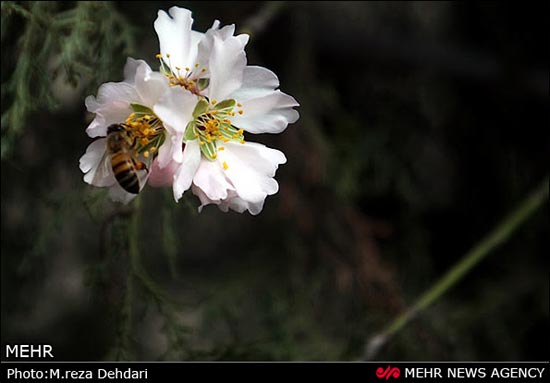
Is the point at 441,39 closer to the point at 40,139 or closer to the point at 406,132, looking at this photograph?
the point at 406,132

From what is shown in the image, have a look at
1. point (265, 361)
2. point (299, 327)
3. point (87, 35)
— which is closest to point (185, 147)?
point (87, 35)

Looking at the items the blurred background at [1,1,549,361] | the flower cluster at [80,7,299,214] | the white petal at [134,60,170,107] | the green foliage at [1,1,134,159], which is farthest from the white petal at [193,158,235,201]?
the blurred background at [1,1,549,361]

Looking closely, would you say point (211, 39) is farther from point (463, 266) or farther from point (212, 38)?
point (463, 266)

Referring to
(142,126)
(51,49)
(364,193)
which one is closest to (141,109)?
(142,126)

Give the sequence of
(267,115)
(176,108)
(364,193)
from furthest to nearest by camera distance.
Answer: (364,193) < (267,115) < (176,108)

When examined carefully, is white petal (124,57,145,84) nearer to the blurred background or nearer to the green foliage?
the green foliage

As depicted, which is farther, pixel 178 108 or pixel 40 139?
pixel 40 139
